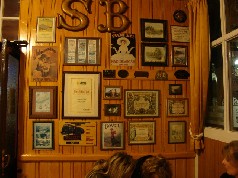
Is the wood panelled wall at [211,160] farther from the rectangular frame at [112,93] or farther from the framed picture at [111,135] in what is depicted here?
the rectangular frame at [112,93]

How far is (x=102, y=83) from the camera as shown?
116 inches

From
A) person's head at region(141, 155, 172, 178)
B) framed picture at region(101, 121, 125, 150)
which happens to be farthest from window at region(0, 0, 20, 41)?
person's head at region(141, 155, 172, 178)

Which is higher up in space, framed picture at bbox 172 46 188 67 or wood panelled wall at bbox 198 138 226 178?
framed picture at bbox 172 46 188 67

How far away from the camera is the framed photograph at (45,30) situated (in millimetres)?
2922

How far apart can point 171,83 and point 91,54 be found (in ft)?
3.41

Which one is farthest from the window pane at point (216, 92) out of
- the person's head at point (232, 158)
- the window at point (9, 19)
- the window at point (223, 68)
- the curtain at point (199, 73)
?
the window at point (9, 19)

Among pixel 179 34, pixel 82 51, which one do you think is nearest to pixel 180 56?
pixel 179 34

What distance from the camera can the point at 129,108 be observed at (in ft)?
9.73

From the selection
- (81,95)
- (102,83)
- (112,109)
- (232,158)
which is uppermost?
(102,83)

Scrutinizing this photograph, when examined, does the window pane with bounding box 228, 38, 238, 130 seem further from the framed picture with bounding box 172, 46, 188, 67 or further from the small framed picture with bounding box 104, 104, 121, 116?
the small framed picture with bounding box 104, 104, 121, 116

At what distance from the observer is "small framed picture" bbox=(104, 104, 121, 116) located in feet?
9.61

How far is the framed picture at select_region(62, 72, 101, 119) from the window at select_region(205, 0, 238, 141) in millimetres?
1335

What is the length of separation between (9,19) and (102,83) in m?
1.38

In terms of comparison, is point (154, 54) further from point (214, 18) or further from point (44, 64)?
point (44, 64)
